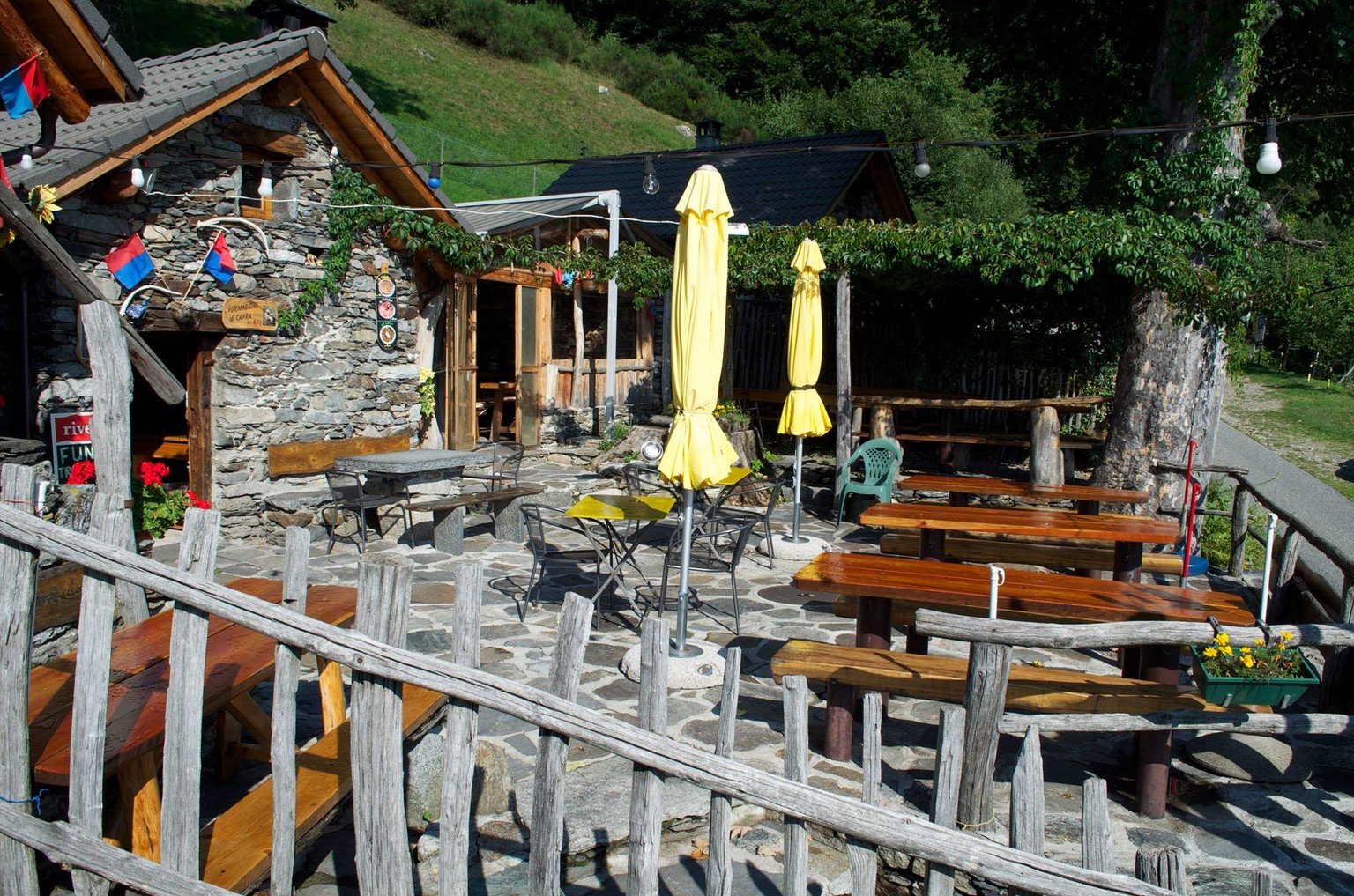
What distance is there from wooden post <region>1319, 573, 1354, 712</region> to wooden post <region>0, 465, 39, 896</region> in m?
5.45

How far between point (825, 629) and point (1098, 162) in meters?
9.88

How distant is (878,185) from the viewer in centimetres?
1666

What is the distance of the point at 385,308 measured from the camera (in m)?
10.1

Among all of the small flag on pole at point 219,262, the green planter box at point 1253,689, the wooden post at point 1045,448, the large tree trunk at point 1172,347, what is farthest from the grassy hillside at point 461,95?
the green planter box at point 1253,689

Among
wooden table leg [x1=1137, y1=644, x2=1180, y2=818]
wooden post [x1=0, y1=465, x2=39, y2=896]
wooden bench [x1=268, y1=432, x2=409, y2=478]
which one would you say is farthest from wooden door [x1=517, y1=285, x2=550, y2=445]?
wooden post [x1=0, y1=465, x2=39, y2=896]

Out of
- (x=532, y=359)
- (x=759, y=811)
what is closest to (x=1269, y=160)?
(x=759, y=811)

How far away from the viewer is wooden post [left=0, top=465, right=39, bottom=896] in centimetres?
231

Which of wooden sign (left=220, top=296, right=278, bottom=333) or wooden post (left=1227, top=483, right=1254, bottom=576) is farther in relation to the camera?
wooden sign (left=220, top=296, right=278, bottom=333)

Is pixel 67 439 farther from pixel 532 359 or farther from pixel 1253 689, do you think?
pixel 1253 689

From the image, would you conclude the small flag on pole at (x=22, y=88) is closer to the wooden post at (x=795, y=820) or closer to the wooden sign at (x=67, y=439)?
the wooden sign at (x=67, y=439)

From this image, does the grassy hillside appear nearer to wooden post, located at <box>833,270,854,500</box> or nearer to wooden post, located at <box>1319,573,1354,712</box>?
wooden post, located at <box>833,270,854,500</box>

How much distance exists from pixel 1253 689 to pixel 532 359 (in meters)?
11.1

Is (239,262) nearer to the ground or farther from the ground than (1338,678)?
farther from the ground

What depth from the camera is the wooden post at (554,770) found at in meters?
2.27
